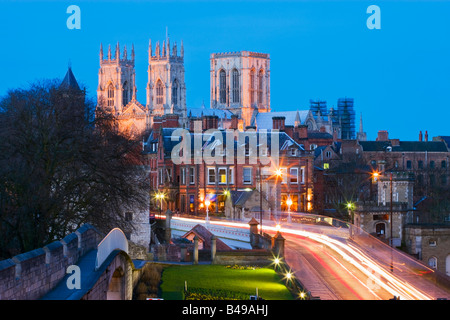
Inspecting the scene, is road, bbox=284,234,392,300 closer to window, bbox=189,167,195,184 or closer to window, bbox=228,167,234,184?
window, bbox=228,167,234,184

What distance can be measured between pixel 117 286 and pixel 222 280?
13209 mm

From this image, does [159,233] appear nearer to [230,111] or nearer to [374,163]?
[374,163]

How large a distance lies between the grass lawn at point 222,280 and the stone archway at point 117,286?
661 centimetres

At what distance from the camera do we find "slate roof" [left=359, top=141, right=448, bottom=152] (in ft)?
392

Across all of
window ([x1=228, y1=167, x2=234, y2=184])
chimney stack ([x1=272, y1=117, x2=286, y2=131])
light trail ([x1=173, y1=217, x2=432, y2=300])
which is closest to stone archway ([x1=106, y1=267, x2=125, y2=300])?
light trail ([x1=173, y1=217, x2=432, y2=300])

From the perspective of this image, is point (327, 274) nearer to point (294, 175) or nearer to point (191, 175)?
point (294, 175)

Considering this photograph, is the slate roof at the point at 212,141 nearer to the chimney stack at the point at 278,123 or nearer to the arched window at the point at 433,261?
the chimney stack at the point at 278,123

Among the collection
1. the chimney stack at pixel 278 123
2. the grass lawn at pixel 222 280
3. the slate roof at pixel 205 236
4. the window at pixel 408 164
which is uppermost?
the chimney stack at pixel 278 123

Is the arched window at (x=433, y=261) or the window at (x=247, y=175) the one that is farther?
the window at (x=247, y=175)

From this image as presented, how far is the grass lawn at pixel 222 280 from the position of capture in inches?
1474

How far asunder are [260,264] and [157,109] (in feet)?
496

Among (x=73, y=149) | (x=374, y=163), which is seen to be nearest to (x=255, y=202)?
(x=73, y=149)

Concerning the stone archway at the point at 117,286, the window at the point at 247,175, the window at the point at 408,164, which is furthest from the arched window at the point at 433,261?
the window at the point at 408,164
